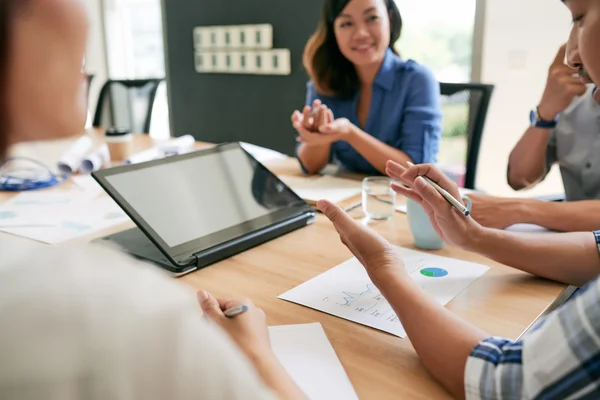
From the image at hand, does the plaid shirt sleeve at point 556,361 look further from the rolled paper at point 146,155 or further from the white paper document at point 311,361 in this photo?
the rolled paper at point 146,155

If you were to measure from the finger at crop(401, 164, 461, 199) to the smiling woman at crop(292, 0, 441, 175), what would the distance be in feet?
1.87

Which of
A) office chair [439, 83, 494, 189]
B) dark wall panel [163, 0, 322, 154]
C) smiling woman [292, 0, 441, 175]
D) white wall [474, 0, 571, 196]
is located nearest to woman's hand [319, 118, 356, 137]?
smiling woman [292, 0, 441, 175]

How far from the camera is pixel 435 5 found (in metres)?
3.10

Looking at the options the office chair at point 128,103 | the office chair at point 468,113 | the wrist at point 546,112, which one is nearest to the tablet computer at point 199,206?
the wrist at point 546,112

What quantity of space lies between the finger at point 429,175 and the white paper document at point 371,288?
0.45 ft

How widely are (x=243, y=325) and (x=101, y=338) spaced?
416 mm

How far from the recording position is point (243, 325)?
70 centimetres

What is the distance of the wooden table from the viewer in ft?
2.25

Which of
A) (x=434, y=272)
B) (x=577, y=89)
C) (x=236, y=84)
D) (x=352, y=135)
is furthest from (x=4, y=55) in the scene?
(x=236, y=84)

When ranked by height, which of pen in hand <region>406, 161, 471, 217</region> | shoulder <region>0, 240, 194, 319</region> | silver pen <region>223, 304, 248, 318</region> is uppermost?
shoulder <region>0, 240, 194, 319</region>

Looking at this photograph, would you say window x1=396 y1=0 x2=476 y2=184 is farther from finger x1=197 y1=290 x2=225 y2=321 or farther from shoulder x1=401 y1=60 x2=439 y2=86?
finger x1=197 y1=290 x2=225 y2=321

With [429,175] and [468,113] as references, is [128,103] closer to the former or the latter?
[468,113]

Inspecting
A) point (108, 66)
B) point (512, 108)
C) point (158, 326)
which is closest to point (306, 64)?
point (512, 108)

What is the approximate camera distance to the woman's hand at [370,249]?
834mm
